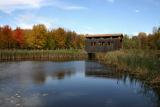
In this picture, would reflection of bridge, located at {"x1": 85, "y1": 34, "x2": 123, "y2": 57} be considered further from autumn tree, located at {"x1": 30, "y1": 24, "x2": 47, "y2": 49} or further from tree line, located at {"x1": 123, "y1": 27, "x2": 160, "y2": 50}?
autumn tree, located at {"x1": 30, "y1": 24, "x2": 47, "y2": 49}

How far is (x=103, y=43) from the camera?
56.2 meters

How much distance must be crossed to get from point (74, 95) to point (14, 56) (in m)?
37.7

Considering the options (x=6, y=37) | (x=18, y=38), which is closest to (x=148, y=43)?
(x=18, y=38)

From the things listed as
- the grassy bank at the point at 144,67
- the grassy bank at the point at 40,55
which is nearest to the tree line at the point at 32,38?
the grassy bank at the point at 40,55

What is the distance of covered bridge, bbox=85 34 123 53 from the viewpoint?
54.3m

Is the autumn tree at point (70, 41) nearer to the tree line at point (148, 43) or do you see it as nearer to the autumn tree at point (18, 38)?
the tree line at point (148, 43)

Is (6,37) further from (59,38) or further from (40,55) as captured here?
(59,38)

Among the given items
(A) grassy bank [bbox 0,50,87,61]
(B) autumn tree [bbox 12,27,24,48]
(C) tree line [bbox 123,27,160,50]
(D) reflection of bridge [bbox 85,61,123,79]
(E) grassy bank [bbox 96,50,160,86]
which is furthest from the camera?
(B) autumn tree [bbox 12,27,24,48]

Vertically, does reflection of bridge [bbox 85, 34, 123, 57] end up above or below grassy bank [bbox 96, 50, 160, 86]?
above

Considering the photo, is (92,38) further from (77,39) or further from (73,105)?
(73,105)

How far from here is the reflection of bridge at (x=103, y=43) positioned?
2137 inches

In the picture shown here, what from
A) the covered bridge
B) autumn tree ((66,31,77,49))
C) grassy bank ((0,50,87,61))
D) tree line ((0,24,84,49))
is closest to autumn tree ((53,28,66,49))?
tree line ((0,24,84,49))

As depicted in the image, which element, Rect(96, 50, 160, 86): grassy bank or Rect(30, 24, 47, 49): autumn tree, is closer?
Rect(96, 50, 160, 86): grassy bank

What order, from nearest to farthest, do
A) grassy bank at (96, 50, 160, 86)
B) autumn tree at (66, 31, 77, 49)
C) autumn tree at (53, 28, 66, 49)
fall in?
grassy bank at (96, 50, 160, 86)
autumn tree at (53, 28, 66, 49)
autumn tree at (66, 31, 77, 49)
